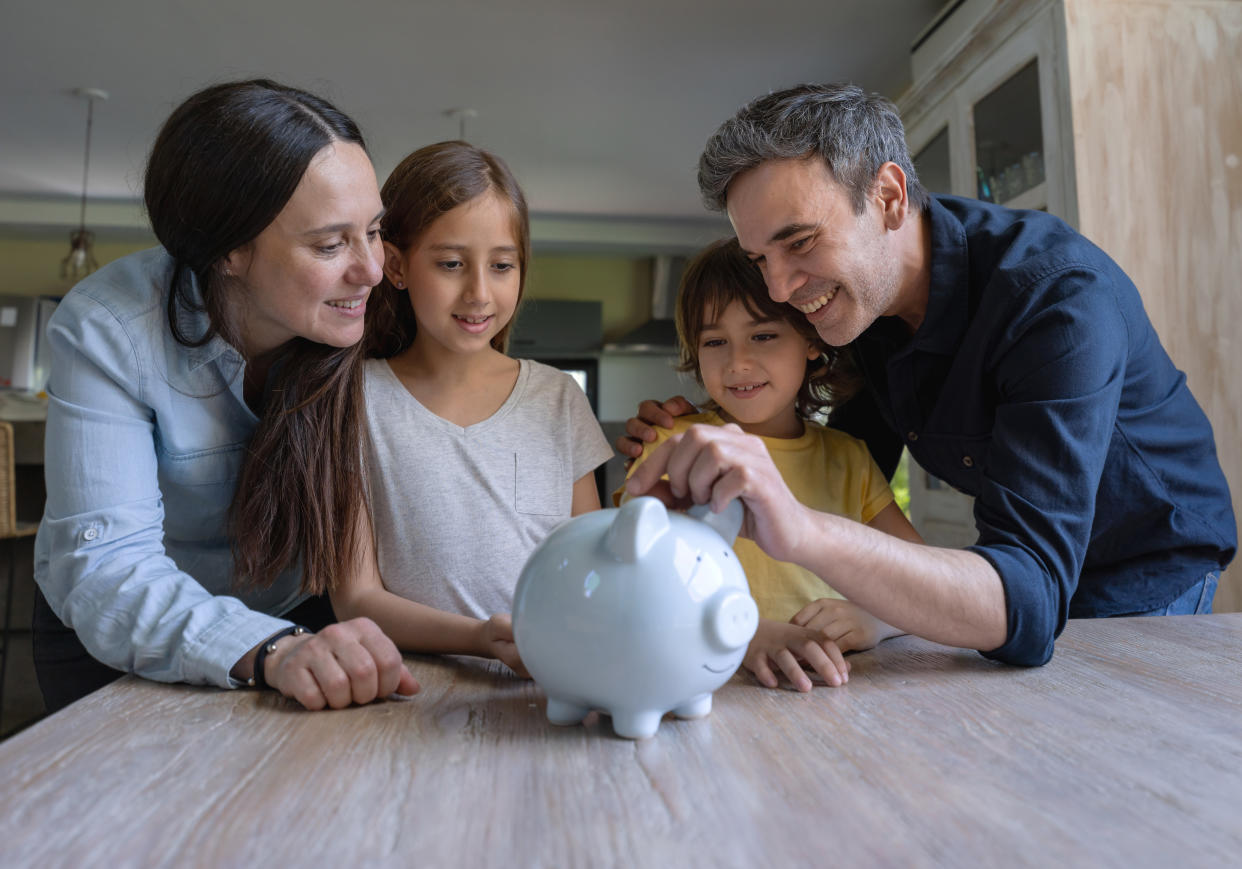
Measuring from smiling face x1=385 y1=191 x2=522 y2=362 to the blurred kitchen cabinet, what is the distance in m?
1.59

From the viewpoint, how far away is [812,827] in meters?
0.47

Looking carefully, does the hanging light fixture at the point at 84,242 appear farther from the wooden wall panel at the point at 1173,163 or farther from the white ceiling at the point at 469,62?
the wooden wall panel at the point at 1173,163

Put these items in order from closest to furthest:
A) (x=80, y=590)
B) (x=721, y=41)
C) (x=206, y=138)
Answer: (x=80, y=590) < (x=206, y=138) < (x=721, y=41)

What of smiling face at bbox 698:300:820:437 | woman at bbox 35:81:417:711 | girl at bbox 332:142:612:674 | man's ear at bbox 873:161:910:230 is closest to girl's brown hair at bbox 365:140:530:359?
girl at bbox 332:142:612:674

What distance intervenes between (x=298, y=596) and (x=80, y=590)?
1.29ft

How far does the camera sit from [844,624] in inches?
35.0

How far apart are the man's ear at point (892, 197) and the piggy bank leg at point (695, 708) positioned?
0.80 metres

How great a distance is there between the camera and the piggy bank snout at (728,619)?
0.60 meters

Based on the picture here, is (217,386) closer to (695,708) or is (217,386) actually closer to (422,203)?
(422,203)

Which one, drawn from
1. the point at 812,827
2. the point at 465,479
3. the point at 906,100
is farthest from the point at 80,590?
the point at 906,100

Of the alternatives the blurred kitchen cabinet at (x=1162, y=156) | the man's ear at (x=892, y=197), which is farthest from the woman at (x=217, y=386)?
the blurred kitchen cabinet at (x=1162, y=156)

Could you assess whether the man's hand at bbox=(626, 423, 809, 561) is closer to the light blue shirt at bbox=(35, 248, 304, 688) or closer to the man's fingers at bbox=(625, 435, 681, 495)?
the man's fingers at bbox=(625, 435, 681, 495)

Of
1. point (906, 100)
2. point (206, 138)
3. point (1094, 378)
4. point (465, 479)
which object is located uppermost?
point (906, 100)

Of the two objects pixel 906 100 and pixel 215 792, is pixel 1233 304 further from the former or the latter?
pixel 215 792
